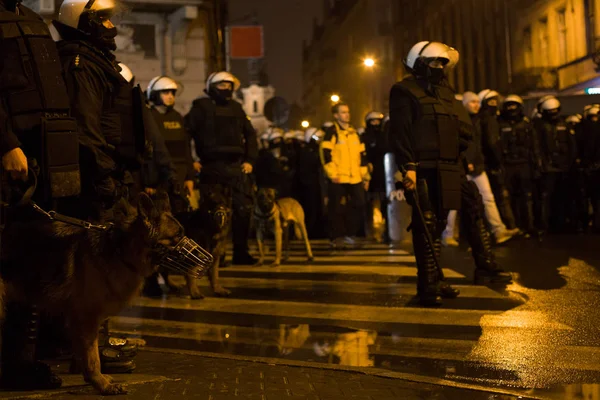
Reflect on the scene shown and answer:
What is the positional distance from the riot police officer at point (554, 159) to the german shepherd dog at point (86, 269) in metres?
12.6

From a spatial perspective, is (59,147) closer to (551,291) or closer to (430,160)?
(430,160)

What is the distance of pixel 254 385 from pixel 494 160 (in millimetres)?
10860

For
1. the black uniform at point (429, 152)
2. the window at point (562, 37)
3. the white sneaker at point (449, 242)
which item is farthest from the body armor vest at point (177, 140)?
the window at point (562, 37)

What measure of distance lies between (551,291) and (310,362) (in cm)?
358

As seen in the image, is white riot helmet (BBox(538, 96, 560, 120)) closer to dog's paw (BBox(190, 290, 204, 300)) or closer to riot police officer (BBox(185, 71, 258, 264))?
riot police officer (BBox(185, 71, 258, 264))

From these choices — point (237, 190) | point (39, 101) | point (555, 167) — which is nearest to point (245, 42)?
point (555, 167)

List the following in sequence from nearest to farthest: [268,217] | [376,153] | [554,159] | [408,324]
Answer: [408,324], [268,217], [554,159], [376,153]

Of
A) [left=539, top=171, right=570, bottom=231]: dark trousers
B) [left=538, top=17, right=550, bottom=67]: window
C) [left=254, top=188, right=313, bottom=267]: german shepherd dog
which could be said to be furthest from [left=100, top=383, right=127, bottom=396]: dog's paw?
[left=538, top=17, right=550, bottom=67]: window

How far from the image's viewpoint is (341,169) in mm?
15758

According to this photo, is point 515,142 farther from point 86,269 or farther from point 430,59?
point 86,269

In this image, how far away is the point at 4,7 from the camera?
5297 mm

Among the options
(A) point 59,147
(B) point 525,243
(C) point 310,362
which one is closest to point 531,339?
(C) point 310,362

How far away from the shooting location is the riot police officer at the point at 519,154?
53.8 feet

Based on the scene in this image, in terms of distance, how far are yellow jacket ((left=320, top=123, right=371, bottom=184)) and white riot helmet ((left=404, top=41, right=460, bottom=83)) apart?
700cm
